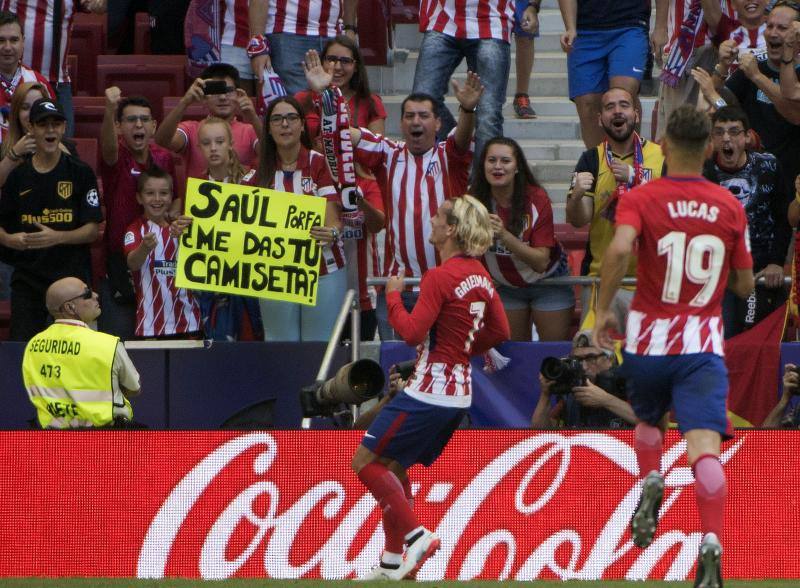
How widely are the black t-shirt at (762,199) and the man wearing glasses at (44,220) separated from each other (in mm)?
4034

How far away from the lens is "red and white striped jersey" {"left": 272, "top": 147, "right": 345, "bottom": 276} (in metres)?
10.1

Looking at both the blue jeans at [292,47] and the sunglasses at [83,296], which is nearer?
the sunglasses at [83,296]

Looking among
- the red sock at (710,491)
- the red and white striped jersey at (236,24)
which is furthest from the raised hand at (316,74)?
the red sock at (710,491)

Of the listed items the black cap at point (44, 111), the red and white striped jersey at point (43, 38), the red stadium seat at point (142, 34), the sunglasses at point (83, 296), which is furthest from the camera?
the red stadium seat at point (142, 34)

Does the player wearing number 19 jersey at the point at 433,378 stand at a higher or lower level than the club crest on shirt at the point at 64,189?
lower

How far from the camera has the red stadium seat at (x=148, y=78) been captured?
42.7 feet

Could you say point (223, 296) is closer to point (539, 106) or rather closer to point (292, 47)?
point (292, 47)

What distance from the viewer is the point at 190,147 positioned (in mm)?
10898

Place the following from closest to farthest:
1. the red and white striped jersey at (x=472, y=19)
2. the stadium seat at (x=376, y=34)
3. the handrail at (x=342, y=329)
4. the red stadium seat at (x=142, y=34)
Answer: the handrail at (x=342, y=329) → the red and white striped jersey at (x=472, y=19) → the stadium seat at (x=376, y=34) → the red stadium seat at (x=142, y=34)

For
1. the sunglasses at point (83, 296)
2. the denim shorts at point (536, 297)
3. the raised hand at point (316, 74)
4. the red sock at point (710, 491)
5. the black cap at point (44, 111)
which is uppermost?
the raised hand at point (316, 74)

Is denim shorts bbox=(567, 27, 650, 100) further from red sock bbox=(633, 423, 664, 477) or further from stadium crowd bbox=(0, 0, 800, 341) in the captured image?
red sock bbox=(633, 423, 664, 477)

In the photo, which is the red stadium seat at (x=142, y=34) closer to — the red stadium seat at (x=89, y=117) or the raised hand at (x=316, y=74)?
the red stadium seat at (x=89, y=117)

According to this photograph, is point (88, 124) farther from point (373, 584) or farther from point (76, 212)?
point (373, 584)

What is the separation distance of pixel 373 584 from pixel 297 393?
119 inches
